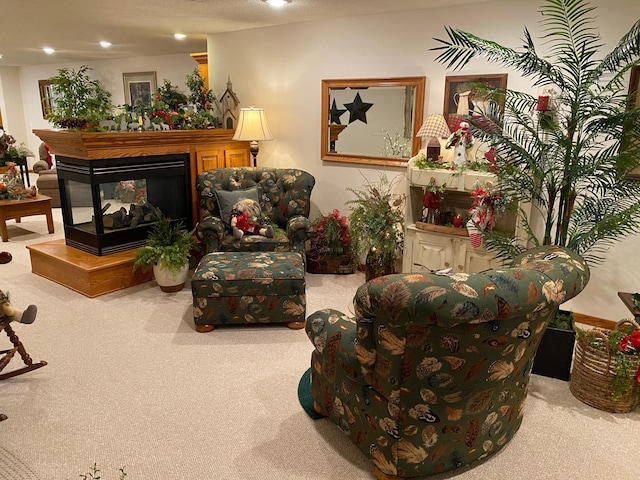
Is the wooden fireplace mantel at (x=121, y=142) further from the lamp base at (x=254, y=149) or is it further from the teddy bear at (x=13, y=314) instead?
the teddy bear at (x=13, y=314)

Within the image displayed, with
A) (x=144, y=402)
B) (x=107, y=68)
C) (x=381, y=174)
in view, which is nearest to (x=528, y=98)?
(x=381, y=174)

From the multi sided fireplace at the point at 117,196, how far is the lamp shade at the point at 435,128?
2.41 metres

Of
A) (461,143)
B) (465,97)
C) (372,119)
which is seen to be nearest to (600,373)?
(461,143)

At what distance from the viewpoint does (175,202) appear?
496cm

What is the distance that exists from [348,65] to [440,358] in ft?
11.3

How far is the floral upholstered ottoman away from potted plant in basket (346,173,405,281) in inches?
35.1

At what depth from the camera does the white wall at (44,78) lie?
7.69 metres

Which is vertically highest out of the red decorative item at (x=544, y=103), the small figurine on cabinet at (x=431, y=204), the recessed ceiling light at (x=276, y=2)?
the recessed ceiling light at (x=276, y=2)

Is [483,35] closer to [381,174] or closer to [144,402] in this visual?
[381,174]

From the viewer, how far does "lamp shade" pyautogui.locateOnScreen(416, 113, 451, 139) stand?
390cm

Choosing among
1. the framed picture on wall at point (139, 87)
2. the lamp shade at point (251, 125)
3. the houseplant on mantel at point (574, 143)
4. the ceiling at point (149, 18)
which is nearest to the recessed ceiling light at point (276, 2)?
the ceiling at point (149, 18)

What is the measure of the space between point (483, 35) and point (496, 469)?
310 centimetres

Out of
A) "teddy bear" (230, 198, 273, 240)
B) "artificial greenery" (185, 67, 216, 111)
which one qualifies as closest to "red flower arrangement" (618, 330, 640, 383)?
"teddy bear" (230, 198, 273, 240)

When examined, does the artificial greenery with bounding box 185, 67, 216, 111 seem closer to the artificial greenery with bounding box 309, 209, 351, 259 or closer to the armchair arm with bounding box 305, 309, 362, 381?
the artificial greenery with bounding box 309, 209, 351, 259
